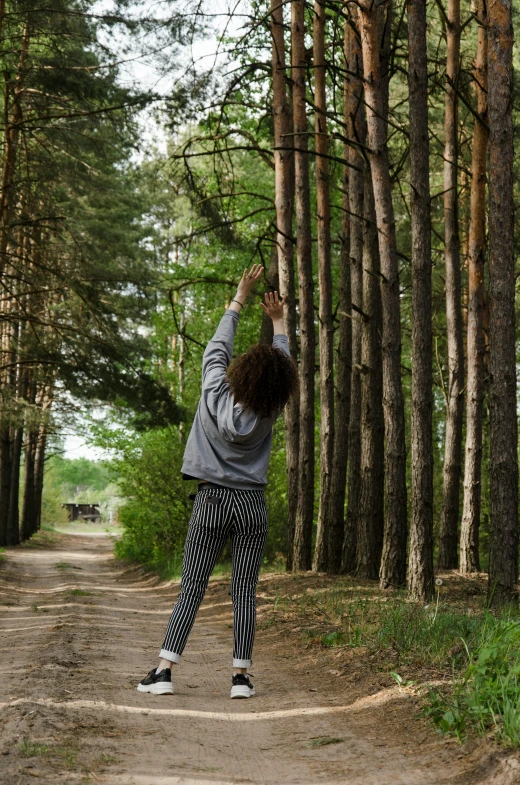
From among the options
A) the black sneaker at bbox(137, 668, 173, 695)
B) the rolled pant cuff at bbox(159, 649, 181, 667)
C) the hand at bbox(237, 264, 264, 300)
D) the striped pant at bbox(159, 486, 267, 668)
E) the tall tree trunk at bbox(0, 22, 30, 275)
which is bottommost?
the black sneaker at bbox(137, 668, 173, 695)

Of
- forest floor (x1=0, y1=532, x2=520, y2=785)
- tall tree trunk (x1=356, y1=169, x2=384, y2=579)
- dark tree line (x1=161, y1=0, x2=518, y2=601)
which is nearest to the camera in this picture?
forest floor (x1=0, y1=532, x2=520, y2=785)

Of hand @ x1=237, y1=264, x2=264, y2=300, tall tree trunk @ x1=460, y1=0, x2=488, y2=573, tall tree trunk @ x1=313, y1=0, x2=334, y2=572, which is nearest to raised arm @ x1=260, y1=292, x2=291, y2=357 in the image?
hand @ x1=237, y1=264, x2=264, y2=300

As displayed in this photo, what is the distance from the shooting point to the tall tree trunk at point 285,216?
14.7 m

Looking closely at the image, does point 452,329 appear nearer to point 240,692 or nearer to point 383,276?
point 383,276

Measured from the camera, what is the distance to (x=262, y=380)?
17.5 feet

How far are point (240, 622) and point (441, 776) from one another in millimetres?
1961

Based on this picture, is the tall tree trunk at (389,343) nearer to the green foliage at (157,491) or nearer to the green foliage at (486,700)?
the green foliage at (486,700)

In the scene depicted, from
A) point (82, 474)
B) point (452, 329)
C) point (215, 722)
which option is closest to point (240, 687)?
point (215, 722)

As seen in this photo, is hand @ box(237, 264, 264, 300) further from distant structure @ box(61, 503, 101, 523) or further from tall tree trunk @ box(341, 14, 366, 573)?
distant structure @ box(61, 503, 101, 523)

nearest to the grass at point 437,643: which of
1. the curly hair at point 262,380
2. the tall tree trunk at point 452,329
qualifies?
the curly hair at point 262,380

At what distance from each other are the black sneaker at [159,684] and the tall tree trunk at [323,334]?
30.5 feet

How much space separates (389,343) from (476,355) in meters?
4.74

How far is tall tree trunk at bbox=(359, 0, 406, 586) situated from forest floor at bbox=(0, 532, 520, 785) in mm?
2848

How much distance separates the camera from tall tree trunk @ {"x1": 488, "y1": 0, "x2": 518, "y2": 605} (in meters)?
8.35
